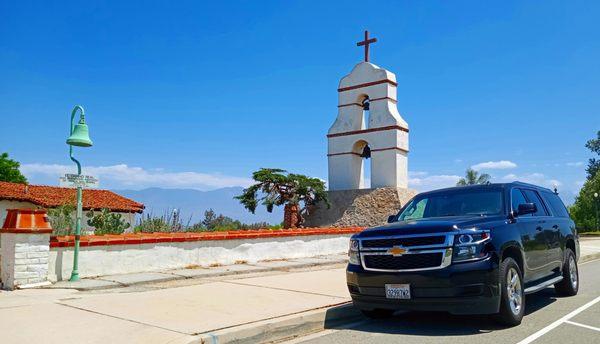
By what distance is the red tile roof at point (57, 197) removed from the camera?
98.9ft

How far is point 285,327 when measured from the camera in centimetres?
612

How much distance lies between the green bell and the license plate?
22.2 feet

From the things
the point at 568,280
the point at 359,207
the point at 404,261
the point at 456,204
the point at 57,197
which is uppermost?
the point at 57,197

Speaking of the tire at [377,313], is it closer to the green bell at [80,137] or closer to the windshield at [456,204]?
the windshield at [456,204]

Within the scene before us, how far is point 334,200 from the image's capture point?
1039 inches

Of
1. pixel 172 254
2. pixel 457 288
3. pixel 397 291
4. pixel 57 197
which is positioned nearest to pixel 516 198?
pixel 457 288

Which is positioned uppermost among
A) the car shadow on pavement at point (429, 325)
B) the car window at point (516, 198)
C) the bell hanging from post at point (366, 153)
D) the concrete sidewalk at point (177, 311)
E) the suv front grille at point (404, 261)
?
the bell hanging from post at point (366, 153)

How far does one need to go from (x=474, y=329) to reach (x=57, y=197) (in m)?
33.0

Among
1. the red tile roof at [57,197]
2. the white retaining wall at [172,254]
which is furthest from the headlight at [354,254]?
the red tile roof at [57,197]

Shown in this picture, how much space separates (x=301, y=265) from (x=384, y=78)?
15.4m

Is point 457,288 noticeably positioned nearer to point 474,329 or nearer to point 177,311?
point 474,329

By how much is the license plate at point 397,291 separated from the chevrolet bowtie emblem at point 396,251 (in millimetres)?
400

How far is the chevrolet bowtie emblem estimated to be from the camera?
6223 millimetres

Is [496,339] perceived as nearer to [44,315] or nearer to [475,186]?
[475,186]
